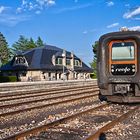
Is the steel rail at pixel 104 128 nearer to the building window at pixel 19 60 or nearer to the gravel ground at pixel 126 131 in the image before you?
the gravel ground at pixel 126 131

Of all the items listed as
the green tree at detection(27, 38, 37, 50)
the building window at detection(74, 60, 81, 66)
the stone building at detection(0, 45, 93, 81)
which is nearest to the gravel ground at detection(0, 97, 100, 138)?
the stone building at detection(0, 45, 93, 81)

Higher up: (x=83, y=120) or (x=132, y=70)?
(x=132, y=70)

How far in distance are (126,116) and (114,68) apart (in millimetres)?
3614

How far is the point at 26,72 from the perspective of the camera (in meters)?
71.1

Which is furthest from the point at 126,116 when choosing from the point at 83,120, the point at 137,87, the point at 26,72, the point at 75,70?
the point at 75,70

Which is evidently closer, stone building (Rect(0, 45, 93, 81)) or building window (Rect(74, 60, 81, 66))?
stone building (Rect(0, 45, 93, 81))

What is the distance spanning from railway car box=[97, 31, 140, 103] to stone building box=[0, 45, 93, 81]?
5177 cm

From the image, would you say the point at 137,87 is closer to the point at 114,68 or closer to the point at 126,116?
the point at 114,68

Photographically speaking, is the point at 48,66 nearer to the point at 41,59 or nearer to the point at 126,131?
the point at 41,59

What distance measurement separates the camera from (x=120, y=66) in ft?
46.8

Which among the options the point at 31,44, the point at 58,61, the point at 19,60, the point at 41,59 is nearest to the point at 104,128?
the point at 41,59

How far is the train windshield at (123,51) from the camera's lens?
14006 millimetres

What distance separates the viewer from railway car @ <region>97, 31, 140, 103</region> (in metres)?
13.8

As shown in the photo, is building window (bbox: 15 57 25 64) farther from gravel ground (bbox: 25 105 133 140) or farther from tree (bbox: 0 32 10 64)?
gravel ground (bbox: 25 105 133 140)
